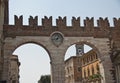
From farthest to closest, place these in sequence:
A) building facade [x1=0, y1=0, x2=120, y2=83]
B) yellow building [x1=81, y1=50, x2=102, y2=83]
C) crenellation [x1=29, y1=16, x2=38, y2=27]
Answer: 1. yellow building [x1=81, y1=50, x2=102, y2=83]
2. crenellation [x1=29, y1=16, x2=38, y2=27]
3. building facade [x1=0, y1=0, x2=120, y2=83]

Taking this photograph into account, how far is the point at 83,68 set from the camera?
50.3m

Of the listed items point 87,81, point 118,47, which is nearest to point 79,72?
point 87,81

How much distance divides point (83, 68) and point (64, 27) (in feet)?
84.0

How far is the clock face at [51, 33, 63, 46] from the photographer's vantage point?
999 inches

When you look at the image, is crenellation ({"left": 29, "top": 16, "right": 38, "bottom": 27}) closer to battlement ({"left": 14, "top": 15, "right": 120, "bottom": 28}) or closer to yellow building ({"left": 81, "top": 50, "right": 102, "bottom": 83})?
battlement ({"left": 14, "top": 15, "right": 120, "bottom": 28})

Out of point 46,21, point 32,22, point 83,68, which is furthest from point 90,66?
point 32,22

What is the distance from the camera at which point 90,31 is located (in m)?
26.4

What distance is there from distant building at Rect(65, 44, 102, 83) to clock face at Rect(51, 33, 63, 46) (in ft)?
47.5

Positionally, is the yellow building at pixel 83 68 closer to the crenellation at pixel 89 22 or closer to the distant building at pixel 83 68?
the distant building at pixel 83 68

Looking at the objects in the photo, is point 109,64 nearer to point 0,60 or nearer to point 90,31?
point 90,31

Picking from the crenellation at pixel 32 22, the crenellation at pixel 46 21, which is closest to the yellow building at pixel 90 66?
the crenellation at pixel 46 21

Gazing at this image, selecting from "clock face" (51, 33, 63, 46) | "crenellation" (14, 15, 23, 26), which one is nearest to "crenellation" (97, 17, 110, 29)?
"clock face" (51, 33, 63, 46)

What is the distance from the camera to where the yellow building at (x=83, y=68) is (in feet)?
140

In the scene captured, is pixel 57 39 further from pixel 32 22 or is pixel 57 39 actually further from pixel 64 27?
pixel 32 22
